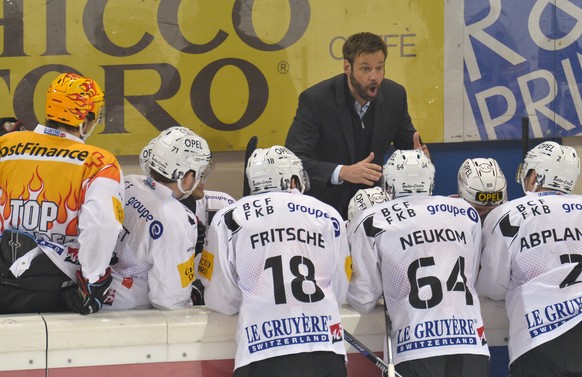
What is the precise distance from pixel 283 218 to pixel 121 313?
775 mm

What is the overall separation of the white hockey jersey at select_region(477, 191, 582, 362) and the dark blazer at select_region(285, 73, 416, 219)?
1532 millimetres

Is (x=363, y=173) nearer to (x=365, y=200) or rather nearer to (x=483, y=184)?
(x=365, y=200)

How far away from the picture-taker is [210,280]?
3.98 meters

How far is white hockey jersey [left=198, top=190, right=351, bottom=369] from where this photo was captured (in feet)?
12.3

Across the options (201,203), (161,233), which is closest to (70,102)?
(161,233)

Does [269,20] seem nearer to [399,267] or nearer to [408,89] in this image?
[408,89]

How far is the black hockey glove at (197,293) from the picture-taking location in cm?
442

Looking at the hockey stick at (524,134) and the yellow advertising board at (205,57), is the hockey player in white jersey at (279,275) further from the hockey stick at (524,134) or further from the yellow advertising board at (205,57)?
the hockey stick at (524,134)

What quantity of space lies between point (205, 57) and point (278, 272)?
9.89ft

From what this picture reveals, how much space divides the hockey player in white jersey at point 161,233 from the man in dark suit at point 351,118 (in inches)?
52.9

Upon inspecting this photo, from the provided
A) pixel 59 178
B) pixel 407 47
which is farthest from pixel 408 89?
pixel 59 178

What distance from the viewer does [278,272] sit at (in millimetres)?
3773

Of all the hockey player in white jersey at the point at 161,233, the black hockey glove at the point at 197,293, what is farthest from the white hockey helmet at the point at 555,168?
the black hockey glove at the point at 197,293

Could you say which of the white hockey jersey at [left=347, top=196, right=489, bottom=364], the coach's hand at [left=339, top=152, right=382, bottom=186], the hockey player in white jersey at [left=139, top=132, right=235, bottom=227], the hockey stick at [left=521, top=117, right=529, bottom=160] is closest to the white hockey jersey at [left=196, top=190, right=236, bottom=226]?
the hockey player in white jersey at [left=139, top=132, right=235, bottom=227]
